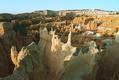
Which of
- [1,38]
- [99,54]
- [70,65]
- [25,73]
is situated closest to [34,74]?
[25,73]

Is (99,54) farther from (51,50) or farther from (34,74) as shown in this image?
(34,74)

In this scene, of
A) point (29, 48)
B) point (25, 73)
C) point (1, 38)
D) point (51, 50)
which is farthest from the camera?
point (1, 38)

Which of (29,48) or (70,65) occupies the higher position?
(29,48)

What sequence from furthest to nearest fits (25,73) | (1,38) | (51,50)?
(1,38), (51,50), (25,73)

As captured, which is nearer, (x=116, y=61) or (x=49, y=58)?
(x=49, y=58)

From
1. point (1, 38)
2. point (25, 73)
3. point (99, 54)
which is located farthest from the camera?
point (1, 38)

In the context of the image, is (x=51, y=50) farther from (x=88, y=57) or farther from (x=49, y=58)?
(x=88, y=57)

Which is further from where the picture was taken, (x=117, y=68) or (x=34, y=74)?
(x=117, y=68)

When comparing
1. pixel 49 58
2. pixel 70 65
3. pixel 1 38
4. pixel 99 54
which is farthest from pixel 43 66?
pixel 1 38

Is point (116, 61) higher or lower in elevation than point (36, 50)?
lower
